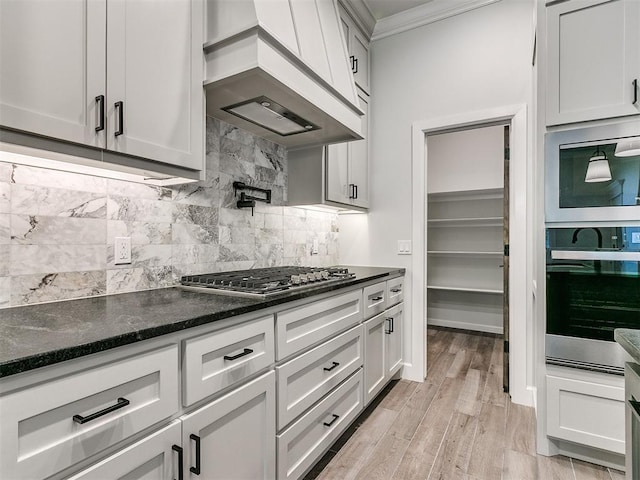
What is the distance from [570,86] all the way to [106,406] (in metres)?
2.45

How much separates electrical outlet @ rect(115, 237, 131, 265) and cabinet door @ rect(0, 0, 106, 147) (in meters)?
0.53

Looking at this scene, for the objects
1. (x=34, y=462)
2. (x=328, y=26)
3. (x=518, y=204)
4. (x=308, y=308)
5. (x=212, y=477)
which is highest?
(x=328, y=26)

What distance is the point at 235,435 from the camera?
1.21 meters

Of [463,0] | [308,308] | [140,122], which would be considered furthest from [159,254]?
[463,0]

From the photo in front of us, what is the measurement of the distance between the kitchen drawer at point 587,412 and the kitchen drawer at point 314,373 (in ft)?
3.56

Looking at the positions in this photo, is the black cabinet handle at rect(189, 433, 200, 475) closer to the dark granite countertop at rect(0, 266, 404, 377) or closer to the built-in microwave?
the dark granite countertop at rect(0, 266, 404, 377)

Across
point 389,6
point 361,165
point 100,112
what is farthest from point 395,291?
point 389,6

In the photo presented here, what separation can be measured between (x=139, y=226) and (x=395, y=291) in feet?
6.19

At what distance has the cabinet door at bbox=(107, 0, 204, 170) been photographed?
1.16m

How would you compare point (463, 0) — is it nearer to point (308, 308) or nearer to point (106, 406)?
point (308, 308)

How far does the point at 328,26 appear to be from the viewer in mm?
2043

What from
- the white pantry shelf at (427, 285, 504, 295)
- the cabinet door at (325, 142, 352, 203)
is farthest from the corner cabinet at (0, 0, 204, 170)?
the white pantry shelf at (427, 285, 504, 295)

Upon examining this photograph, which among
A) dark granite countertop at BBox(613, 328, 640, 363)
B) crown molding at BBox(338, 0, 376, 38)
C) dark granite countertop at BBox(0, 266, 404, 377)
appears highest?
crown molding at BBox(338, 0, 376, 38)

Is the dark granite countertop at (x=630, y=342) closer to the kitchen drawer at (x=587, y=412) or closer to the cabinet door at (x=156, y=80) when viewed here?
the kitchen drawer at (x=587, y=412)
